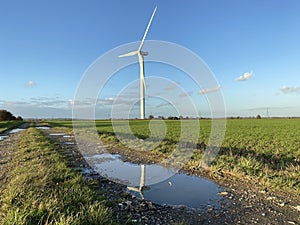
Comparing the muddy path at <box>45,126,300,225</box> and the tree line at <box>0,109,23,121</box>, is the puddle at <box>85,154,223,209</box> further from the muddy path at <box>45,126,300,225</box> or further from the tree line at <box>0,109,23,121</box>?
the tree line at <box>0,109,23,121</box>

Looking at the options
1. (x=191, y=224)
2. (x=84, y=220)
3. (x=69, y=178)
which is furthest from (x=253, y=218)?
(x=69, y=178)

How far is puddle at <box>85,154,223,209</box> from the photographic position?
745 cm

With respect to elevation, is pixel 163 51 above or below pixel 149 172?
above

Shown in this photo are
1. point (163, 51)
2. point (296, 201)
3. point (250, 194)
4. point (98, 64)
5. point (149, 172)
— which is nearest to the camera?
point (296, 201)

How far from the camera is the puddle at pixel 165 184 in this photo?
293 inches

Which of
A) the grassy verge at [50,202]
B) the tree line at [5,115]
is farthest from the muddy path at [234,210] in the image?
the tree line at [5,115]

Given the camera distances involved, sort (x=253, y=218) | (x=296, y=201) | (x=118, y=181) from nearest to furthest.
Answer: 1. (x=253, y=218)
2. (x=296, y=201)
3. (x=118, y=181)

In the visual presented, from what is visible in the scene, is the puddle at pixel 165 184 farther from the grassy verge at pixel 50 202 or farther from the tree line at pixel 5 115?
the tree line at pixel 5 115

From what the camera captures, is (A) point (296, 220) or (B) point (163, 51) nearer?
(A) point (296, 220)

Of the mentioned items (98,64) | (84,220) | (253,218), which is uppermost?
(98,64)

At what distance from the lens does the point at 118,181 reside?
9.48m

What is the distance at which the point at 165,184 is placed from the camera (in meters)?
9.20

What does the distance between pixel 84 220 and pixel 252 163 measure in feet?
25.7

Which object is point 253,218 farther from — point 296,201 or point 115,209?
point 115,209
